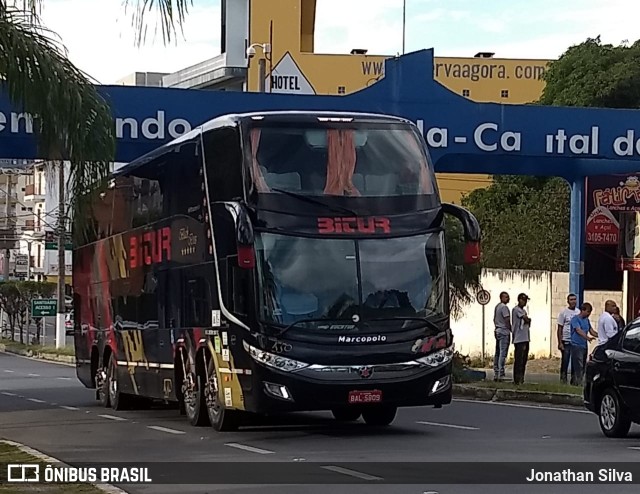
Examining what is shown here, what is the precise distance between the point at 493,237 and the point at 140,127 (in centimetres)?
2350

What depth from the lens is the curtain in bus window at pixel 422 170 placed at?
55.6ft

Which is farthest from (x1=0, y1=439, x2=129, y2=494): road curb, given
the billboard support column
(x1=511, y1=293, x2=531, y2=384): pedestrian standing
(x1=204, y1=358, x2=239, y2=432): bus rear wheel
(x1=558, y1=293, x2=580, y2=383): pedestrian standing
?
the billboard support column

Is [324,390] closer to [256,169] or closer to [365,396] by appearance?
[365,396]

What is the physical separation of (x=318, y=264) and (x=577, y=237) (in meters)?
14.3

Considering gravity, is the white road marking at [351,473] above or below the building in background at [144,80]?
below

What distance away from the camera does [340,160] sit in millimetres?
16703

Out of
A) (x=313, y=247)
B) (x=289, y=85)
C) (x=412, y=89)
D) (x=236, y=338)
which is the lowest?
(x=236, y=338)

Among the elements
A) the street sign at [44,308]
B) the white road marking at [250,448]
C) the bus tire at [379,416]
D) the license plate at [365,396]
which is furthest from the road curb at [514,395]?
the street sign at [44,308]

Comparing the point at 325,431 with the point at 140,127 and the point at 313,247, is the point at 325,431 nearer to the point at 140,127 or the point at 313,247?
the point at 313,247

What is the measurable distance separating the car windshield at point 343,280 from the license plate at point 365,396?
87cm

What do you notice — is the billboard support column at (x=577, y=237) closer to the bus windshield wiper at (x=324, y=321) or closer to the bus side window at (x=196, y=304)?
the bus side window at (x=196, y=304)

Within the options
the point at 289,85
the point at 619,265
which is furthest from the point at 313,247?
the point at 289,85

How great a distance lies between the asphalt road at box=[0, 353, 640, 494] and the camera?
13.8 metres

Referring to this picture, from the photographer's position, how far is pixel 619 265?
3466 cm
